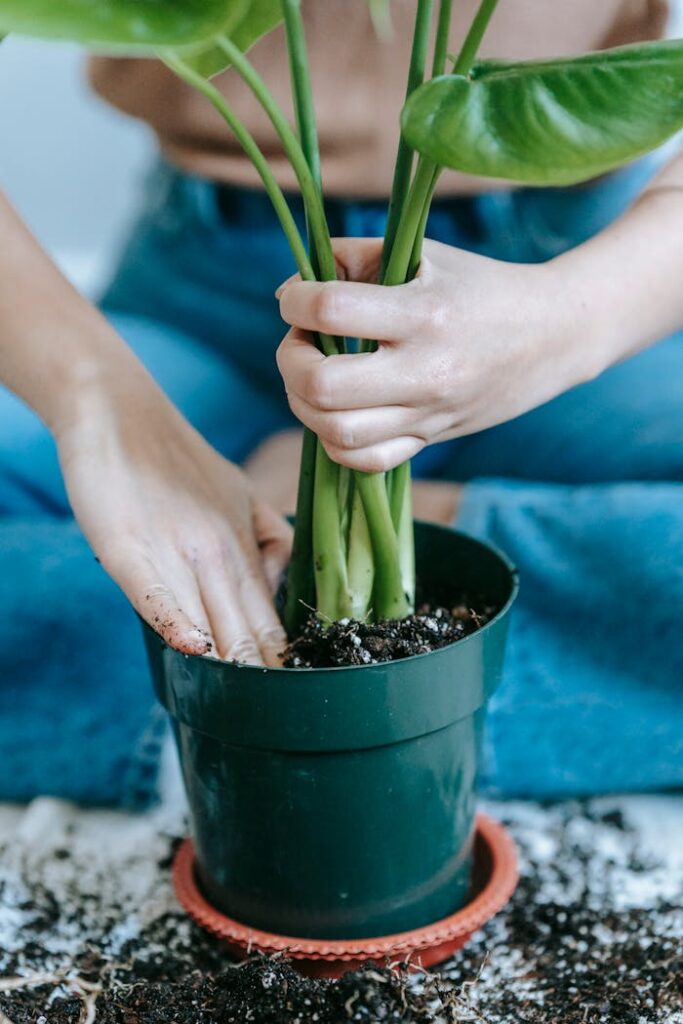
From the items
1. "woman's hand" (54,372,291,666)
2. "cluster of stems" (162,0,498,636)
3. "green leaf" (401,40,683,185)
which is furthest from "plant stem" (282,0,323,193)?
"woman's hand" (54,372,291,666)

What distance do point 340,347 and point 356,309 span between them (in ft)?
0.26

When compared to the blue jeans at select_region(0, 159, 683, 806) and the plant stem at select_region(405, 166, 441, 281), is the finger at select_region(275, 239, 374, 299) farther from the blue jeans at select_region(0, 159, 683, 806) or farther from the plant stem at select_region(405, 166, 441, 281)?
the blue jeans at select_region(0, 159, 683, 806)

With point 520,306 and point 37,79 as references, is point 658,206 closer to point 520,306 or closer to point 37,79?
point 520,306

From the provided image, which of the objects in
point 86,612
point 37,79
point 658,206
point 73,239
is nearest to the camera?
point 658,206

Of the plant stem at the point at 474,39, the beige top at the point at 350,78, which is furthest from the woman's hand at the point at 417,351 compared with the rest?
the beige top at the point at 350,78

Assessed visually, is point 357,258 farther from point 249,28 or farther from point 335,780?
point 335,780

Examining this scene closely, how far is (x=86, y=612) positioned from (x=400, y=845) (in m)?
0.39

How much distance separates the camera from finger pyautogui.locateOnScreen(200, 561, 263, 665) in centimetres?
69

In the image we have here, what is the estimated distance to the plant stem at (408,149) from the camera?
1.89ft

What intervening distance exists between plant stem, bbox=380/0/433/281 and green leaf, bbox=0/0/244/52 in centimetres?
10

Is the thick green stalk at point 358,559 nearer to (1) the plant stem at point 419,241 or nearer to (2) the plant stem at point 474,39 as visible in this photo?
(1) the plant stem at point 419,241

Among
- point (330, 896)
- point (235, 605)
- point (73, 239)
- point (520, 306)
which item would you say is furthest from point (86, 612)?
point (73, 239)

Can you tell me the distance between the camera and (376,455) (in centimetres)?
60

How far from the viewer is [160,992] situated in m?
0.62
